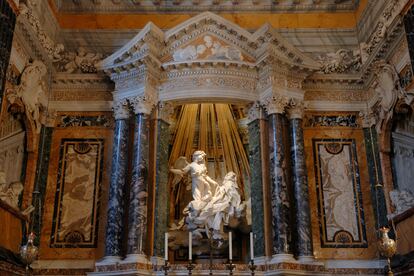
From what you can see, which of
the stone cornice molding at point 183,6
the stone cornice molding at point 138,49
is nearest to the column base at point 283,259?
the stone cornice molding at point 138,49

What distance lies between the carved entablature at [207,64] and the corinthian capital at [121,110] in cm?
15

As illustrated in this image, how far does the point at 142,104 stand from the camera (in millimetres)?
10227

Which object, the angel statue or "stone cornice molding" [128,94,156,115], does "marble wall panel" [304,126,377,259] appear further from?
"stone cornice molding" [128,94,156,115]

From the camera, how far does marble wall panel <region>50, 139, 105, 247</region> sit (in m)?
10.1

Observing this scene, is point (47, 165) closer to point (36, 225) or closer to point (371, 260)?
point (36, 225)

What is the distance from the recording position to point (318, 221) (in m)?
10.2

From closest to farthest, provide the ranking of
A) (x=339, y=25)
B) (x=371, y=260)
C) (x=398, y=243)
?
(x=398, y=243) < (x=371, y=260) < (x=339, y=25)

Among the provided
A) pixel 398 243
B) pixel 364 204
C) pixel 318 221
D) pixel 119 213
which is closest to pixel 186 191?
pixel 119 213

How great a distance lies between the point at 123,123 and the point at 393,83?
522cm

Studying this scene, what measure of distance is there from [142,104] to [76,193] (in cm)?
222

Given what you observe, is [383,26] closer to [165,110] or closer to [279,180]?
[279,180]

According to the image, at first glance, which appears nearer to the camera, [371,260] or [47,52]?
[371,260]

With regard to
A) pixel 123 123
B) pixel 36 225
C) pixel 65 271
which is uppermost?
pixel 123 123

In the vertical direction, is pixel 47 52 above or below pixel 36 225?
above
